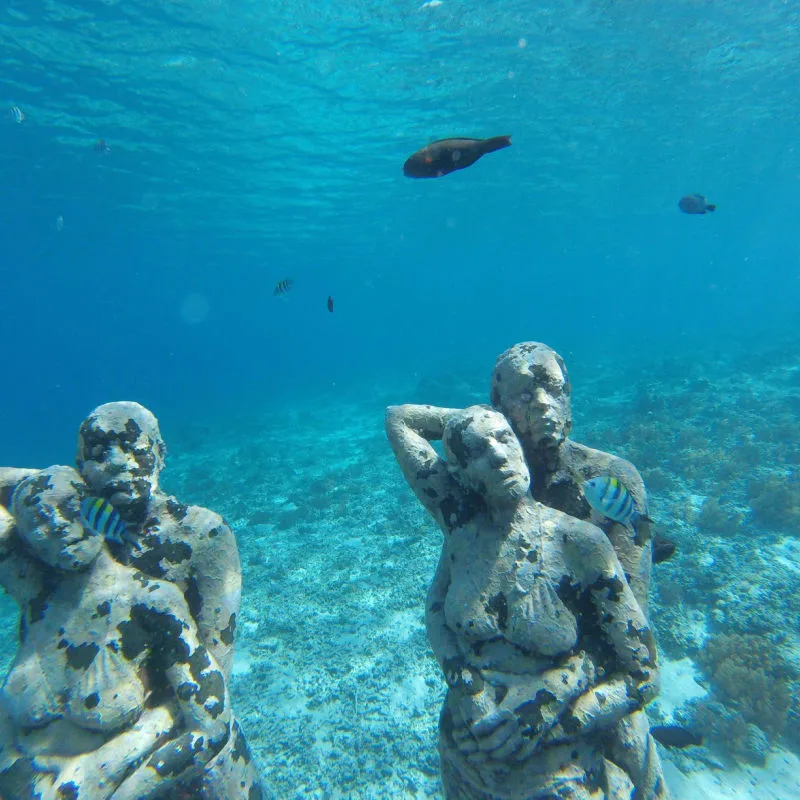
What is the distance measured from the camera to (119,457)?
250 centimetres

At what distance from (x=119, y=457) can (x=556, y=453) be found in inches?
→ 94.0

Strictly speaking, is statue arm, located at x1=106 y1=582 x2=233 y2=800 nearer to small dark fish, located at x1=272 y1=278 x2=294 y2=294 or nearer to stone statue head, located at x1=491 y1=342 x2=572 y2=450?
stone statue head, located at x1=491 y1=342 x2=572 y2=450

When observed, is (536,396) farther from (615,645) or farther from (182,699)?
(182,699)

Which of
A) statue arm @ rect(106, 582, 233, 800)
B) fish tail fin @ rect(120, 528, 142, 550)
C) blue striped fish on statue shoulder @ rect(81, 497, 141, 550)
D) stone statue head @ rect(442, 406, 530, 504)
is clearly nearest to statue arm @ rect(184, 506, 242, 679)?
statue arm @ rect(106, 582, 233, 800)

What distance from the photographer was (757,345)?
2820 cm

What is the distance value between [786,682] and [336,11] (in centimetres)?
1881

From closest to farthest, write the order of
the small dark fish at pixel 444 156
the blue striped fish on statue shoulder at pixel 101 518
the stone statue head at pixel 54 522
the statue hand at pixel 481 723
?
the statue hand at pixel 481 723
the stone statue head at pixel 54 522
the blue striped fish on statue shoulder at pixel 101 518
the small dark fish at pixel 444 156

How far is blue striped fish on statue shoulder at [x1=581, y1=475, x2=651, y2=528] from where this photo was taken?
2.56m

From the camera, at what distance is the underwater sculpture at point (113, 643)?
2234mm

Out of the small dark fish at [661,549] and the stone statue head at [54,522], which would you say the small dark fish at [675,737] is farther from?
the stone statue head at [54,522]

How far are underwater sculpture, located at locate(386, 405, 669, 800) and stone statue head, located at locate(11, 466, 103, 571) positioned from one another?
1806 mm

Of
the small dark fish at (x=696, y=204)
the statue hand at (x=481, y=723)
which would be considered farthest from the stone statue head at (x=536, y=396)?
the small dark fish at (x=696, y=204)

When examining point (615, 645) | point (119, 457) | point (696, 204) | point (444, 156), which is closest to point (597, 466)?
point (615, 645)

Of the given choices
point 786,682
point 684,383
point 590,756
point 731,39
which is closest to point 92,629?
point 590,756
